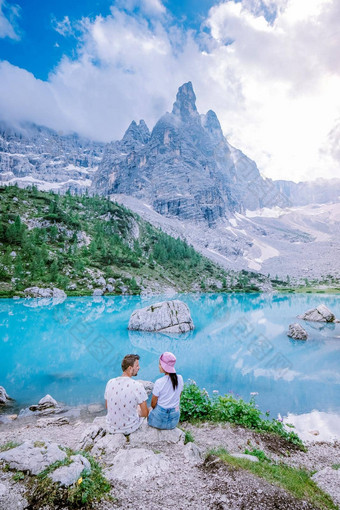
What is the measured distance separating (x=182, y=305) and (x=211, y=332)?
20.2 feet

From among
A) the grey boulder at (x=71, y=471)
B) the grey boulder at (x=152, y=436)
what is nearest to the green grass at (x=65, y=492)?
the grey boulder at (x=71, y=471)

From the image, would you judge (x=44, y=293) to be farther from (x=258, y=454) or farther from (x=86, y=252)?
(x=258, y=454)

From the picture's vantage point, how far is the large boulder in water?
4372 centimetres

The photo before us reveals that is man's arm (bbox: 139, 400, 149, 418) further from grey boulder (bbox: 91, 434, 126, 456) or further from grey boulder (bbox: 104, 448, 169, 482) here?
grey boulder (bbox: 104, 448, 169, 482)

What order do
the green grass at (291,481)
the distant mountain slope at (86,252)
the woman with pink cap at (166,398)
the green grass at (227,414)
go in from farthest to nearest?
the distant mountain slope at (86,252), the green grass at (227,414), the woman with pink cap at (166,398), the green grass at (291,481)

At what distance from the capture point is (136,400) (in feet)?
27.3

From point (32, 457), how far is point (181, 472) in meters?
3.28

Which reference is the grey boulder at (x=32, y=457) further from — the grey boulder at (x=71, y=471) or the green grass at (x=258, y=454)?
the green grass at (x=258, y=454)

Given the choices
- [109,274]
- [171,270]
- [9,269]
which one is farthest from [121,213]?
[9,269]

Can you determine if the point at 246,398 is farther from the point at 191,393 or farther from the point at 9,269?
the point at 9,269

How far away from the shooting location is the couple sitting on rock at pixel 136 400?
8.23m

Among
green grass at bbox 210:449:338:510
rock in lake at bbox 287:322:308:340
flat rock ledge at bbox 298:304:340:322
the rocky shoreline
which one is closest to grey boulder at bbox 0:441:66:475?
the rocky shoreline

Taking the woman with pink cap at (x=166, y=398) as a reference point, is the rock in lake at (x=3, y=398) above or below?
below

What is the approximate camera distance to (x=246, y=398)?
61.8ft
